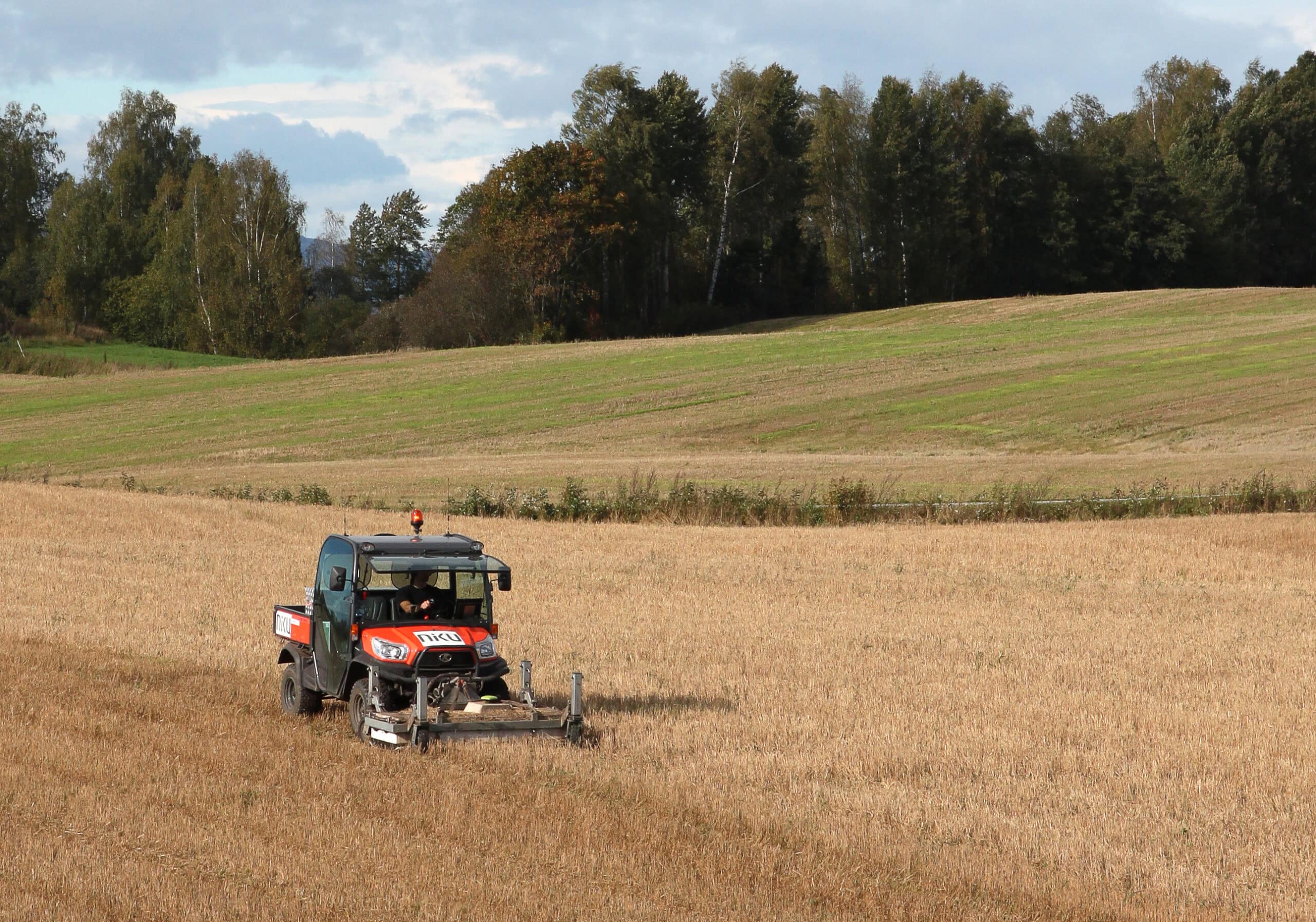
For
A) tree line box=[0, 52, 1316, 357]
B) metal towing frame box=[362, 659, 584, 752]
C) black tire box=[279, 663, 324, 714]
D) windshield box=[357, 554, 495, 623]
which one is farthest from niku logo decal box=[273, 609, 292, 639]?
tree line box=[0, 52, 1316, 357]

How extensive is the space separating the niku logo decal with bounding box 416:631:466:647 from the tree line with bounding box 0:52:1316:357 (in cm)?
7112

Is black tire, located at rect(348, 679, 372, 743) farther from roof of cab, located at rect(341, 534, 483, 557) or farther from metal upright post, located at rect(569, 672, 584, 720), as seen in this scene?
metal upright post, located at rect(569, 672, 584, 720)

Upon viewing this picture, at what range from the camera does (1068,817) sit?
973 cm

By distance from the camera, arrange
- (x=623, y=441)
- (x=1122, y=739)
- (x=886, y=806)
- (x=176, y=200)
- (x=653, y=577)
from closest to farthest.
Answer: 1. (x=886, y=806)
2. (x=1122, y=739)
3. (x=653, y=577)
4. (x=623, y=441)
5. (x=176, y=200)

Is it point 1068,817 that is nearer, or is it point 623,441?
point 1068,817

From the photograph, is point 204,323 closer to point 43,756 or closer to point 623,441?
point 623,441

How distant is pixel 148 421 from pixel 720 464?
82.8ft

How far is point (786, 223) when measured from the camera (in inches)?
3607

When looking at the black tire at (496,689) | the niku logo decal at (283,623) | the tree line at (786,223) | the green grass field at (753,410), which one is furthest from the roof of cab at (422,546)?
the tree line at (786,223)

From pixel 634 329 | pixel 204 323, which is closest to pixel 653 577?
pixel 634 329

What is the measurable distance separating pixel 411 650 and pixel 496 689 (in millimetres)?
782

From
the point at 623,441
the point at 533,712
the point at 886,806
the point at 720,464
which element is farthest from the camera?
the point at 623,441

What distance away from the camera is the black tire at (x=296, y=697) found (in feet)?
41.3

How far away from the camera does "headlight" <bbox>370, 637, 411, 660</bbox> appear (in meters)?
11.5
